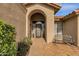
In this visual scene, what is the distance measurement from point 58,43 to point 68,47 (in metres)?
0.40

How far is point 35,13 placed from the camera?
835cm

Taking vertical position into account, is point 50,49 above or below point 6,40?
below

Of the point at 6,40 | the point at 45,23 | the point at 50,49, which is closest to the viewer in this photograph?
the point at 6,40

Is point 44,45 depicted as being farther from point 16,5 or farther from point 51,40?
point 16,5

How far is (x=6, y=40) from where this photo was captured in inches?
253

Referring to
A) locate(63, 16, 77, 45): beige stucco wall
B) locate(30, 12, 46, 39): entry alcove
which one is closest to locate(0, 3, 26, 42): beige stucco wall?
locate(30, 12, 46, 39): entry alcove

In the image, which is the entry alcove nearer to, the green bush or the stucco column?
the stucco column

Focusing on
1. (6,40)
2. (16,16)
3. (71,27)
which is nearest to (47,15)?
(71,27)

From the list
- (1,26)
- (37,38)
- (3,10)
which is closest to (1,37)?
(1,26)

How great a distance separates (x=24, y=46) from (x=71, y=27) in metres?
1.93

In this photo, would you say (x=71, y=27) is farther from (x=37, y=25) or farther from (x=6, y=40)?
(x=6, y=40)

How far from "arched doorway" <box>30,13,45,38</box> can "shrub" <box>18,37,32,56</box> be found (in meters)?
0.27

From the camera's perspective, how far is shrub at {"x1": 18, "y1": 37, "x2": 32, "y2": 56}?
8070 millimetres

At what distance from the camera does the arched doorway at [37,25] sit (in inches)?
328
